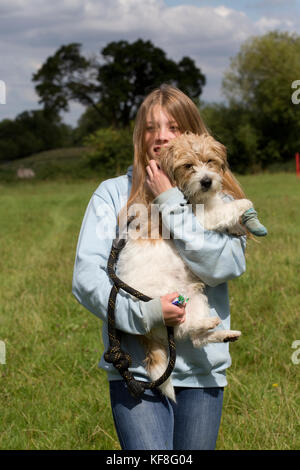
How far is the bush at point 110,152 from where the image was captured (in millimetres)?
53156

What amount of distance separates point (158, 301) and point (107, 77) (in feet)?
202

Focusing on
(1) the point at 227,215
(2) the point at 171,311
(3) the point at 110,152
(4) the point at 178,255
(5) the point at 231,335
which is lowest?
(5) the point at 231,335

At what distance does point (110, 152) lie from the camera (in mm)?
53750

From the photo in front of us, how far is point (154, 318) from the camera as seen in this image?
9.36ft

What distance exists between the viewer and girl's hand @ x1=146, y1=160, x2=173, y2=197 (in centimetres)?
318

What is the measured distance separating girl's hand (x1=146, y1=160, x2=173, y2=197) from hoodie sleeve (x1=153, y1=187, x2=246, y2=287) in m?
0.10

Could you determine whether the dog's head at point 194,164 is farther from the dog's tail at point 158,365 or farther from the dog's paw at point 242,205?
the dog's tail at point 158,365

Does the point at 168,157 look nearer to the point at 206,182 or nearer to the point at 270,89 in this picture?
the point at 206,182

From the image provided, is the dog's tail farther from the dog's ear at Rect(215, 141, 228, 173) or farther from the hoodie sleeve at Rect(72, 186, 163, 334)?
the dog's ear at Rect(215, 141, 228, 173)

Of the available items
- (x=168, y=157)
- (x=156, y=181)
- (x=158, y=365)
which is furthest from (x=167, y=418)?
(x=168, y=157)

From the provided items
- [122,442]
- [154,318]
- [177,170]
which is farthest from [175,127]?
[122,442]
